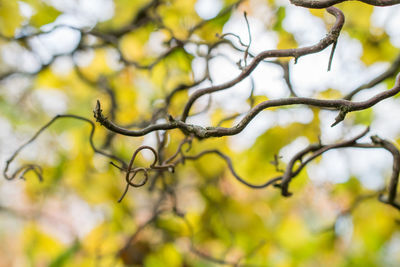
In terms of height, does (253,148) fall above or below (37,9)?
below

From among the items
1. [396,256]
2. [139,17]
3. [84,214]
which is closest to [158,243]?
[84,214]

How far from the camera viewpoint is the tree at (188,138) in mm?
434

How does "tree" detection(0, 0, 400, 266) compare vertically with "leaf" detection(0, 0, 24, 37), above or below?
below

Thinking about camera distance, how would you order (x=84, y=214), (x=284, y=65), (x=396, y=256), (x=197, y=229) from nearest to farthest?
(x=284, y=65) → (x=197, y=229) → (x=84, y=214) → (x=396, y=256)

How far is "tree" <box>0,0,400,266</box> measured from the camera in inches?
17.1

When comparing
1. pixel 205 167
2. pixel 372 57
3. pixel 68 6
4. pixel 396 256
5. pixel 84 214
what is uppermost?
pixel 68 6

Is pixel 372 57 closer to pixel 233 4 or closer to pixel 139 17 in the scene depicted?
pixel 233 4

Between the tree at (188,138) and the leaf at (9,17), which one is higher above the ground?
the leaf at (9,17)

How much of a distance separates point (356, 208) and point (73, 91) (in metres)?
0.49

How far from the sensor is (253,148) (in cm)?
44

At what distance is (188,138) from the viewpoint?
361 millimetres

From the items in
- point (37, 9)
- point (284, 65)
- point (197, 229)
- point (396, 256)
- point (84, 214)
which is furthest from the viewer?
point (396, 256)

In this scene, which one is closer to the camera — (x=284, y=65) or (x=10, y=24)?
(x=284, y=65)

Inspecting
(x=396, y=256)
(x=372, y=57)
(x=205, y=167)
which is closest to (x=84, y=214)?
(x=205, y=167)
